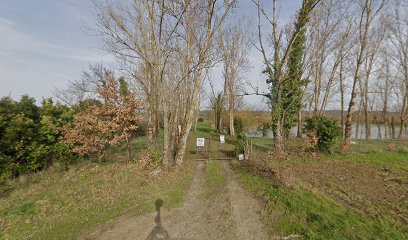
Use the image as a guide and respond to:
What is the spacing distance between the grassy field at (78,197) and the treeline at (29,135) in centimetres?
62

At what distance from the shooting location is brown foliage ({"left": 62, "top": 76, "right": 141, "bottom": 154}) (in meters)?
9.09

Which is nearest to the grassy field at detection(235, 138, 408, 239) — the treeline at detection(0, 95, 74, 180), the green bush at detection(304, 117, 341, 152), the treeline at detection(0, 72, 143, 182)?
the green bush at detection(304, 117, 341, 152)

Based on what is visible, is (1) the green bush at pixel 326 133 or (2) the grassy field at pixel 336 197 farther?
(1) the green bush at pixel 326 133

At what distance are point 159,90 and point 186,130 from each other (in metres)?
2.48

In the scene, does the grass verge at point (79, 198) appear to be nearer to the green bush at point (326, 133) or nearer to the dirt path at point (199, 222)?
the dirt path at point (199, 222)

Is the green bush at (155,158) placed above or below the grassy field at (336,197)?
above

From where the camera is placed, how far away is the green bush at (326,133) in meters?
11.8

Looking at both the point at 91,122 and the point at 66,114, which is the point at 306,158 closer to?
the point at 91,122

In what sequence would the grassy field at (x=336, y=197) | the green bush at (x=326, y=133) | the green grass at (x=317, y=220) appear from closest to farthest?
the green grass at (x=317, y=220), the grassy field at (x=336, y=197), the green bush at (x=326, y=133)

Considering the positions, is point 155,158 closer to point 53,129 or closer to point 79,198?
point 79,198

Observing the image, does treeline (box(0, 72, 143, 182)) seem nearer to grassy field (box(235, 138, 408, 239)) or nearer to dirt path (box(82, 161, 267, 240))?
dirt path (box(82, 161, 267, 240))

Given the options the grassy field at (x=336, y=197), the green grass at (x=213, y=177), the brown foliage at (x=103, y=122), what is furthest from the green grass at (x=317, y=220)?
the brown foliage at (x=103, y=122)

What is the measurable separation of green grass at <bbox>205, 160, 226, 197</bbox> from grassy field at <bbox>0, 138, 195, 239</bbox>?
840 millimetres

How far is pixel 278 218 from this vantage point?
5.05 metres
